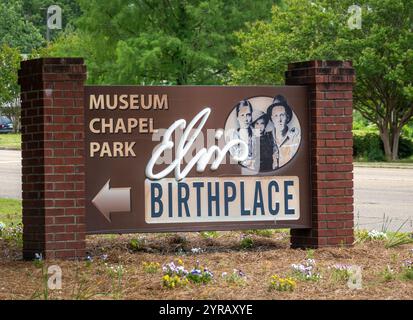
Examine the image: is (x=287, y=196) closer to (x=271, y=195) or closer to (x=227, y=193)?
(x=271, y=195)

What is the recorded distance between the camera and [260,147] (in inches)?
380

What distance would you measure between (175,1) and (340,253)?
31.9m

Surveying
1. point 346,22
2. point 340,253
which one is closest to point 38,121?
point 340,253

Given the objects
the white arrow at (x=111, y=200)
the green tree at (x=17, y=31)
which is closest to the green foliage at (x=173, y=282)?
the white arrow at (x=111, y=200)

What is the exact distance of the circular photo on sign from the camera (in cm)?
959

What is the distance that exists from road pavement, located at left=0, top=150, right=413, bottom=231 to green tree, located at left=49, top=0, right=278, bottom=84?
9.29 metres

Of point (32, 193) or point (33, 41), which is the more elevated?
point (33, 41)

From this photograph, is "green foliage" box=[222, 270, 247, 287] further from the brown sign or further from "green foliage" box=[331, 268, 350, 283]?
the brown sign

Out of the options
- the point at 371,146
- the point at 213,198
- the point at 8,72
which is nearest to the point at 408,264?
the point at 213,198

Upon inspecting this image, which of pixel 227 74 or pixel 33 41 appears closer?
pixel 227 74

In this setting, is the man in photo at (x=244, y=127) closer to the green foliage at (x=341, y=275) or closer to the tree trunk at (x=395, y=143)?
the green foliage at (x=341, y=275)

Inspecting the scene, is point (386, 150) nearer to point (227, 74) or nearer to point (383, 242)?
point (227, 74)

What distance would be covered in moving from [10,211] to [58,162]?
278 inches

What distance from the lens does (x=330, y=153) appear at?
31.8ft
